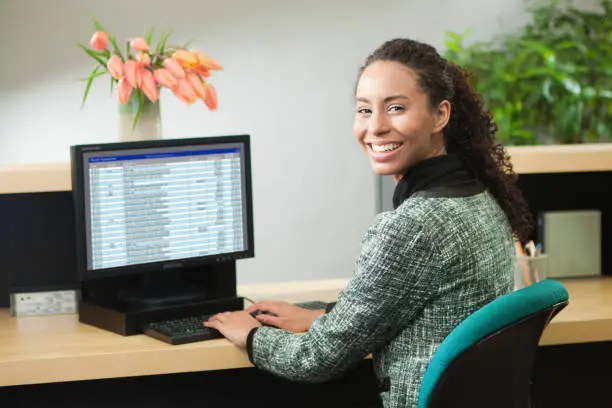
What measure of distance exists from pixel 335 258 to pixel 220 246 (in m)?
2.55

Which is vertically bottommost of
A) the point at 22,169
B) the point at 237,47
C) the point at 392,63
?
the point at 22,169

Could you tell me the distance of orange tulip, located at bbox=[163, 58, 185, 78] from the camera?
243 centimetres

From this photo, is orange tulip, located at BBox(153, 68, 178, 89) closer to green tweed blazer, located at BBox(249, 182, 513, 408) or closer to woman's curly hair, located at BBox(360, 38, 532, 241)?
woman's curly hair, located at BBox(360, 38, 532, 241)

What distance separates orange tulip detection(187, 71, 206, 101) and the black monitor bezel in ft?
0.62

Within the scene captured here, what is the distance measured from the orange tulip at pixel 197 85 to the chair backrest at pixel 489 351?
1019mm

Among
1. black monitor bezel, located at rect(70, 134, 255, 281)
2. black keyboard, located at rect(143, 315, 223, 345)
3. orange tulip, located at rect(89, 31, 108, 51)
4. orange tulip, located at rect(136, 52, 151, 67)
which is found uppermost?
orange tulip, located at rect(89, 31, 108, 51)

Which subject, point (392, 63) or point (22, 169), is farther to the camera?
point (22, 169)

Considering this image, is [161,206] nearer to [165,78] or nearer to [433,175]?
[165,78]

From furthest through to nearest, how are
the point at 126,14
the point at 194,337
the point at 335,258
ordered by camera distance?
1. the point at 335,258
2. the point at 126,14
3. the point at 194,337

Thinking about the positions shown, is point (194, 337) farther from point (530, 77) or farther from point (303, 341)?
point (530, 77)

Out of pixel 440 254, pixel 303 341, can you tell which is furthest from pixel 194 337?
pixel 440 254

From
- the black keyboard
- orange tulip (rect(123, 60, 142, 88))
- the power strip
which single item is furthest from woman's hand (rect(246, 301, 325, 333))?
orange tulip (rect(123, 60, 142, 88))

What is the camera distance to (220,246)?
236cm

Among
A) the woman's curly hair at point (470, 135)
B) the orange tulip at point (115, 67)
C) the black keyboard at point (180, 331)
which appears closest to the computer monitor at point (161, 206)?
the black keyboard at point (180, 331)
